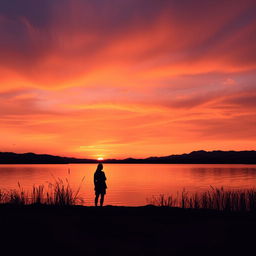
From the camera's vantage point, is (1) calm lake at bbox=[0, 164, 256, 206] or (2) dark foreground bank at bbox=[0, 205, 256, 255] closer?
(2) dark foreground bank at bbox=[0, 205, 256, 255]

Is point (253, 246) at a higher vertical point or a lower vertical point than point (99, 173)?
lower

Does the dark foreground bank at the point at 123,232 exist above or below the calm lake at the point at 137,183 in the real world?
above

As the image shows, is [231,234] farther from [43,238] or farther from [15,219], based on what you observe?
[15,219]

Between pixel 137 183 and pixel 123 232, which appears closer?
pixel 123 232

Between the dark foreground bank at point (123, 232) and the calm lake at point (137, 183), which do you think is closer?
the dark foreground bank at point (123, 232)

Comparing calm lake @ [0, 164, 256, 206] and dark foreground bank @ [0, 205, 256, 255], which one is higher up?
dark foreground bank @ [0, 205, 256, 255]

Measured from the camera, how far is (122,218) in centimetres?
1127

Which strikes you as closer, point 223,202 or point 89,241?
point 89,241

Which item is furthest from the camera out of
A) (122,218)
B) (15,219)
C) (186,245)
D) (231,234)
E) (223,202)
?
(223,202)

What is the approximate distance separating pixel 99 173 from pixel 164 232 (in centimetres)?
519

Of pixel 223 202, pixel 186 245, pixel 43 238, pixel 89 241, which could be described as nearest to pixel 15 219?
pixel 43 238

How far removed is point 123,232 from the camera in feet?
31.7

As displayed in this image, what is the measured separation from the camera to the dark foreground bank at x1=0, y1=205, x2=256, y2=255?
834cm

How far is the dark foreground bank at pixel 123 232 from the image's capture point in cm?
834
